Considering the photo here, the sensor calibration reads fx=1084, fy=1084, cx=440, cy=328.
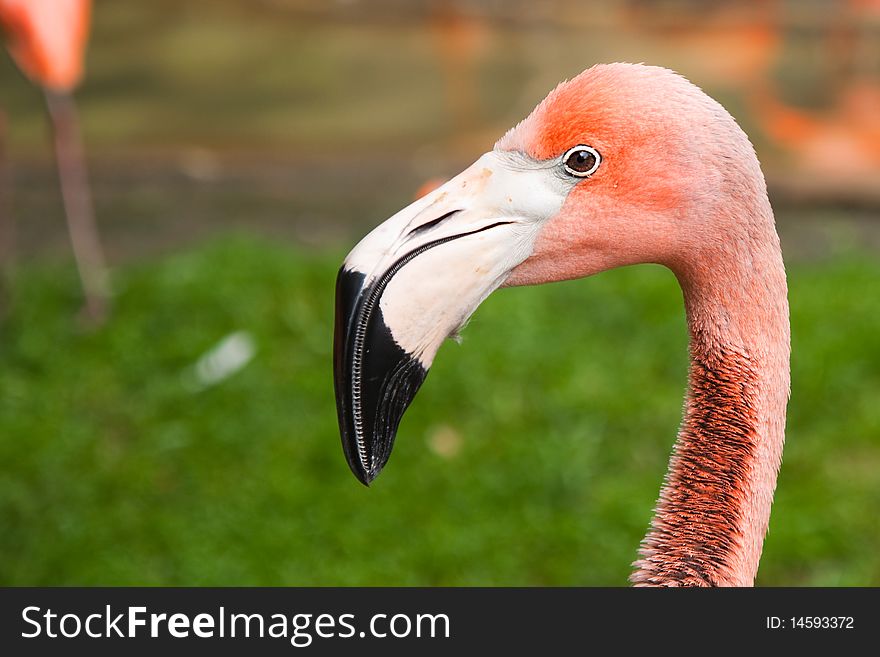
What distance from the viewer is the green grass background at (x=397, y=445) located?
3408 millimetres

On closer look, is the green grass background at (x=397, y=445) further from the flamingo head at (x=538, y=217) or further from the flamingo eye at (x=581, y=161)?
the flamingo eye at (x=581, y=161)

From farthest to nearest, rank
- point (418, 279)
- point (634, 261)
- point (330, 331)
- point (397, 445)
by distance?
point (330, 331) → point (397, 445) → point (634, 261) → point (418, 279)

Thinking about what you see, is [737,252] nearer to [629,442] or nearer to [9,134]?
[629,442]

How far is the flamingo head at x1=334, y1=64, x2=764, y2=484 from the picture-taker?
1.49 metres

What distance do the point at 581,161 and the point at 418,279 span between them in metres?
0.29

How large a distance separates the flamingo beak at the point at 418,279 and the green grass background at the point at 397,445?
1901 mm

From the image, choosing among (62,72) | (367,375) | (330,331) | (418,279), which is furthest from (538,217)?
(62,72)

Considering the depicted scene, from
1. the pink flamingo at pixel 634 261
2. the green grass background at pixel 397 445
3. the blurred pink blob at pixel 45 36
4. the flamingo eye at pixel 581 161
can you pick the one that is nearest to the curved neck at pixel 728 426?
the pink flamingo at pixel 634 261

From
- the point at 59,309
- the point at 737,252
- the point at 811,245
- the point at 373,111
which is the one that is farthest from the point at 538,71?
the point at 737,252

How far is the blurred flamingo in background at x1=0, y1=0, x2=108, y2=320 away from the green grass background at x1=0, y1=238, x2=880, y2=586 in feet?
0.51

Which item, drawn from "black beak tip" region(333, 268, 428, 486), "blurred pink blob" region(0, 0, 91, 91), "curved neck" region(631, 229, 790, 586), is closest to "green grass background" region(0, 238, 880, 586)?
"blurred pink blob" region(0, 0, 91, 91)

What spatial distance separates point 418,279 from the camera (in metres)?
1.48

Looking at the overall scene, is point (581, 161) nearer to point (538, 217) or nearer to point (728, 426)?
point (538, 217)

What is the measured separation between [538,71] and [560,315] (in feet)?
8.62
